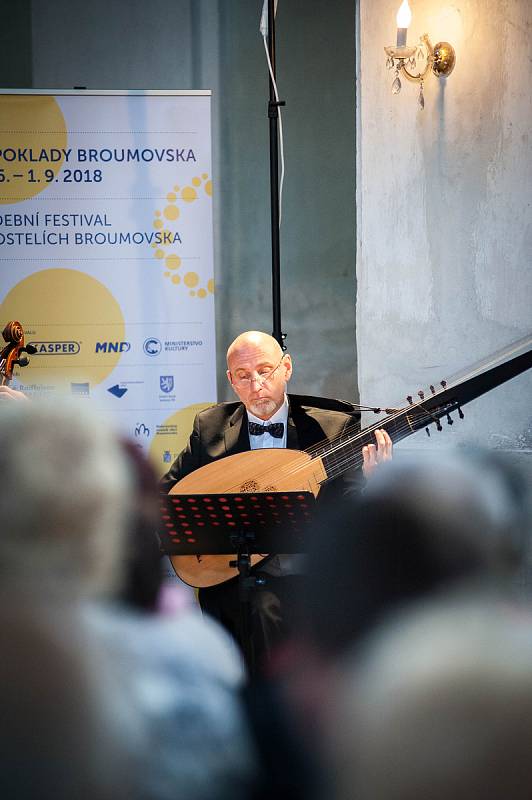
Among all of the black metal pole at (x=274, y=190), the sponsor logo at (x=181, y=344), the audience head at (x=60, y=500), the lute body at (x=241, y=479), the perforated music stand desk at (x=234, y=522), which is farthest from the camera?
the sponsor logo at (x=181, y=344)

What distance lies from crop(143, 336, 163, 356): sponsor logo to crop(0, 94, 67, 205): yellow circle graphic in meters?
0.90

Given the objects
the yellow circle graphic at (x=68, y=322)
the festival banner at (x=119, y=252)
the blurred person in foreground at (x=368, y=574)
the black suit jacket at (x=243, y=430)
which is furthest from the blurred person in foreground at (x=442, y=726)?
the yellow circle graphic at (x=68, y=322)

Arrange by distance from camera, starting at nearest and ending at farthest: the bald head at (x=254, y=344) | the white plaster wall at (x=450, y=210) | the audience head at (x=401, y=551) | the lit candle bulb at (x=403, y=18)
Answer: the audience head at (x=401, y=551), the bald head at (x=254, y=344), the lit candle bulb at (x=403, y=18), the white plaster wall at (x=450, y=210)

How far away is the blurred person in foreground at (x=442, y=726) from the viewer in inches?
22.8

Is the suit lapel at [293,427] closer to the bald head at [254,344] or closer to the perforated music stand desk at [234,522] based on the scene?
the bald head at [254,344]

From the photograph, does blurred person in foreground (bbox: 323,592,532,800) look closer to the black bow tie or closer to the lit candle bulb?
the black bow tie

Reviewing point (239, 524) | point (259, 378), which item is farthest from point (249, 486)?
point (259, 378)

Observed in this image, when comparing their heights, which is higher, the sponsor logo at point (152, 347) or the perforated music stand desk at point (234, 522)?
the sponsor logo at point (152, 347)

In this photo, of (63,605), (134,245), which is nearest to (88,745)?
(63,605)

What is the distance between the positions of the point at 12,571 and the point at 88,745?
146 millimetres

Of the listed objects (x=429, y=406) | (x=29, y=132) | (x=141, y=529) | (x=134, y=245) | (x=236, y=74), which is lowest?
(x=429, y=406)

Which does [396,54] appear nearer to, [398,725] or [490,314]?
[490,314]

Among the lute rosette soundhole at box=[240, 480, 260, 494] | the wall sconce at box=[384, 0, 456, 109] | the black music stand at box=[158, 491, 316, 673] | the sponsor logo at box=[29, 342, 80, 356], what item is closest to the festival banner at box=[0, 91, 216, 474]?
the sponsor logo at box=[29, 342, 80, 356]

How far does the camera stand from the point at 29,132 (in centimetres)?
427
